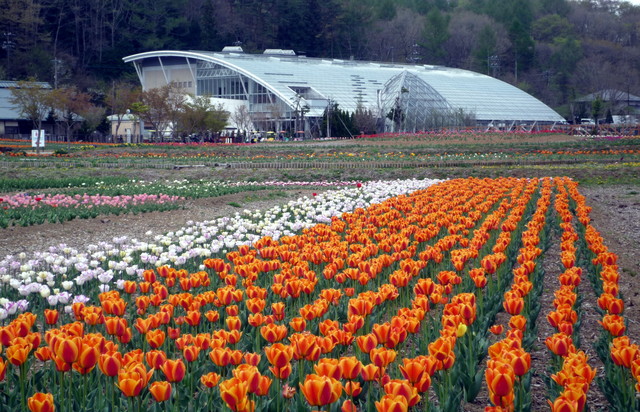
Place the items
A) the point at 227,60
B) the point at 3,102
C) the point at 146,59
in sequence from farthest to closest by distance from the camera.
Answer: the point at 146,59 < the point at 227,60 < the point at 3,102

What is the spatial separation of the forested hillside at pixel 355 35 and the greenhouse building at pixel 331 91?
765 centimetres

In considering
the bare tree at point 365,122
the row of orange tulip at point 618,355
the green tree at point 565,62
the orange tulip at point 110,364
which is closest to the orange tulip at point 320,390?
the orange tulip at point 110,364

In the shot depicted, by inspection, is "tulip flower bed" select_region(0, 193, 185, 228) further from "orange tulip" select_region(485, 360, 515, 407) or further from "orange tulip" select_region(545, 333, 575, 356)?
"orange tulip" select_region(485, 360, 515, 407)

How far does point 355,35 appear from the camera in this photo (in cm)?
9362

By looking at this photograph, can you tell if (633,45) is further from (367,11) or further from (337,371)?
(337,371)

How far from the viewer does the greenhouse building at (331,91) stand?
2216 inches

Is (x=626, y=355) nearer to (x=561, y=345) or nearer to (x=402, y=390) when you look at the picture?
(x=561, y=345)

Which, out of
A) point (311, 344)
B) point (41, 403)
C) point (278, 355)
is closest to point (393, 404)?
point (278, 355)

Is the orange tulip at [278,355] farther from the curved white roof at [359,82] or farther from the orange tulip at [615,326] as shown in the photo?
the curved white roof at [359,82]

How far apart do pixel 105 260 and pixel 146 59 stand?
65257 mm

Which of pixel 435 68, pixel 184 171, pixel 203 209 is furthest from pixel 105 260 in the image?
pixel 435 68

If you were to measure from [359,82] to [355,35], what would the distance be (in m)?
29.7

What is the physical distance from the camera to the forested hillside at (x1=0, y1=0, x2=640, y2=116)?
7244cm

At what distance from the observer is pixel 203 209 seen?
13.4 m
